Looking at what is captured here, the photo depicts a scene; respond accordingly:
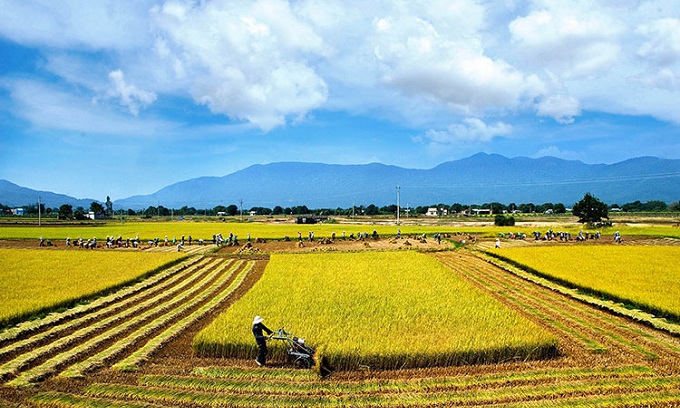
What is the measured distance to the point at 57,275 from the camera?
21.3m

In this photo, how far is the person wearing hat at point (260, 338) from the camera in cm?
999

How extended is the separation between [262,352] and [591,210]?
5952cm

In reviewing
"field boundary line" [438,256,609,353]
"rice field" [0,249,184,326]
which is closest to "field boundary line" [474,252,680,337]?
"field boundary line" [438,256,609,353]

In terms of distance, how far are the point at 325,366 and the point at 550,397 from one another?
476 centimetres

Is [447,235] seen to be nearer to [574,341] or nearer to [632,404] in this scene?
[574,341]

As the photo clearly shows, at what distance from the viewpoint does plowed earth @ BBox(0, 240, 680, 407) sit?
344 inches

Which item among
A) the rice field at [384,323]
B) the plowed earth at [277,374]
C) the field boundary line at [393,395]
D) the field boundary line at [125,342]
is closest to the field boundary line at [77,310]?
the plowed earth at [277,374]

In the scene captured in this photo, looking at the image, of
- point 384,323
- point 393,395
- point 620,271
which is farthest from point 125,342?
point 620,271

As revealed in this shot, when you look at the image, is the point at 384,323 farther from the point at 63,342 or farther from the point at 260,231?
the point at 260,231

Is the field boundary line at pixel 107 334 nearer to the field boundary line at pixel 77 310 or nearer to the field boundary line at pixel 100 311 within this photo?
the field boundary line at pixel 100 311

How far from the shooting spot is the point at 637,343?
1206 centimetres

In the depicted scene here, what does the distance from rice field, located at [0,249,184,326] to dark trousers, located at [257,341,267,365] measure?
871cm

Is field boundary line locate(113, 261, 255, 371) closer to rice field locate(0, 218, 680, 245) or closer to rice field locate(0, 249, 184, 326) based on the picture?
rice field locate(0, 249, 184, 326)

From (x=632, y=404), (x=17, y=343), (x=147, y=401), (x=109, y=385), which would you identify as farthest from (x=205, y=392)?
(x=632, y=404)
